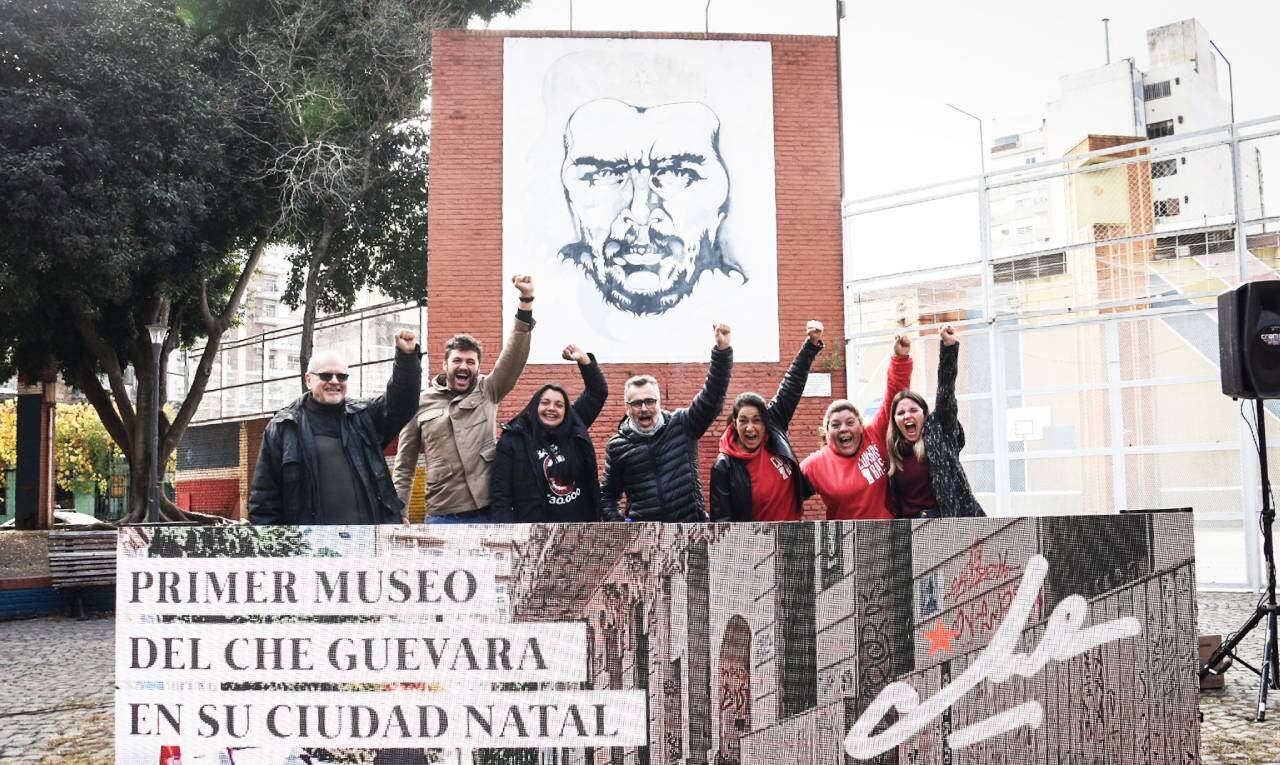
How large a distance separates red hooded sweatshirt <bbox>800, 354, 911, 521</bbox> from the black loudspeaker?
2197 millimetres

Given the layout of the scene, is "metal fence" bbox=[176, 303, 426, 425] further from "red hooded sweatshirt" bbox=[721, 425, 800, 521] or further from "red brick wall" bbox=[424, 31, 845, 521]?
"red hooded sweatshirt" bbox=[721, 425, 800, 521]

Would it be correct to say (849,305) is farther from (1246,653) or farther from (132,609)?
(132,609)

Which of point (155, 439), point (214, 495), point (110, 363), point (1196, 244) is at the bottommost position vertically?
point (214, 495)

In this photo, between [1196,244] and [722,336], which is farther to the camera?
[1196,244]

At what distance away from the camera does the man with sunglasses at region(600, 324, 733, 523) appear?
18.7 feet

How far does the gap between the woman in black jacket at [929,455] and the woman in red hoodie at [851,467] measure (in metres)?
0.08

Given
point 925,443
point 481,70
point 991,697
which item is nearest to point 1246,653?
point 925,443

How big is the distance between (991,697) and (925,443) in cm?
222

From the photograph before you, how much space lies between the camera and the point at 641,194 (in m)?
14.0

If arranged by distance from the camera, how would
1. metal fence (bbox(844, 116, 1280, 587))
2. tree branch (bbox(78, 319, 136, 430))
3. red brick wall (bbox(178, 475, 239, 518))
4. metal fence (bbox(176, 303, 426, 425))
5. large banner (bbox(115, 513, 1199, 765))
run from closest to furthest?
large banner (bbox(115, 513, 1199, 765)), metal fence (bbox(844, 116, 1280, 587)), tree branch (bbox(78, 319, 136, 430)), metal fence (bbox(176, 303, 426, 425)), red brick wall (bbox(178, 475, 239, 518))

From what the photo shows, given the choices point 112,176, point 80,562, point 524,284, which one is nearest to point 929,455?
point 524,284

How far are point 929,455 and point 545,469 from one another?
1.91 metres

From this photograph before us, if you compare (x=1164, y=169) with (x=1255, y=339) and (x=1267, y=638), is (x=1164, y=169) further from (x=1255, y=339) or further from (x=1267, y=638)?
(x=1267, y=638)

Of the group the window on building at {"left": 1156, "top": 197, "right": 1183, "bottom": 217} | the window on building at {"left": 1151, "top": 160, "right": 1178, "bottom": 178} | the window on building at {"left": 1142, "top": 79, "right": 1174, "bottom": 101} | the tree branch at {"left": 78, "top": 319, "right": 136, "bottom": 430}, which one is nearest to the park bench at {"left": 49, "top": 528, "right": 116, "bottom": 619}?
the tree branch at {"left": 78, "top": 319, "right": 136, "bottom": 430}
